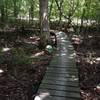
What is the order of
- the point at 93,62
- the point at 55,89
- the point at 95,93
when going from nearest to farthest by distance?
1. the point at 55,89
2. the point at 95,93
3. the point at 93,62

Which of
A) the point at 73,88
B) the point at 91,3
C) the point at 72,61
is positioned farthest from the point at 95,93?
the point at 91,3

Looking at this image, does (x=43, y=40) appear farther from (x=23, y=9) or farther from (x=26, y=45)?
(x=23, y=9)

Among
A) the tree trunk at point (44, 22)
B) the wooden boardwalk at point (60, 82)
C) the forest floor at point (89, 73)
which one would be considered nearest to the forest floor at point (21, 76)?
the wooden boardwalk at point (60, 82)

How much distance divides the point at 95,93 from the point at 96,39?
7718 mm

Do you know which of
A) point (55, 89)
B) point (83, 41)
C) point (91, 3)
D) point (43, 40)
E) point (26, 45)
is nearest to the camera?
point (55, 89)

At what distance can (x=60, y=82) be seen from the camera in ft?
17.1

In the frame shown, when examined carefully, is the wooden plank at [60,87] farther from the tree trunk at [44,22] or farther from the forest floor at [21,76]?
the tree trunk at [44,22]

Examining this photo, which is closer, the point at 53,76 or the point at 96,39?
the point at 53,76

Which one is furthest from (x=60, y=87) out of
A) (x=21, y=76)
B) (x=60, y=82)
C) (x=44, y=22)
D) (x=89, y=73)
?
(x=44, y=22)

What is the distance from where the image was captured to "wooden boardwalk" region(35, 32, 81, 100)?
445cm

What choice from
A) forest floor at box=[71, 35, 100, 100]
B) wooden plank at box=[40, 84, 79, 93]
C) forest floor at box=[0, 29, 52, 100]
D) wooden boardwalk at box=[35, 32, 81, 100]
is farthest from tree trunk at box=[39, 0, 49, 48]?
wooden plank at box=[40, 84, 79, 93]

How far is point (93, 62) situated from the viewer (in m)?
7.84

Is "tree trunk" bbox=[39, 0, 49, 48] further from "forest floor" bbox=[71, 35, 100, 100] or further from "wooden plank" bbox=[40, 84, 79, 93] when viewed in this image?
"wooden plank" bbox=[40, 84, 79, 93]

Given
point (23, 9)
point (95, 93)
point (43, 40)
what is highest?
point (23, 9)
